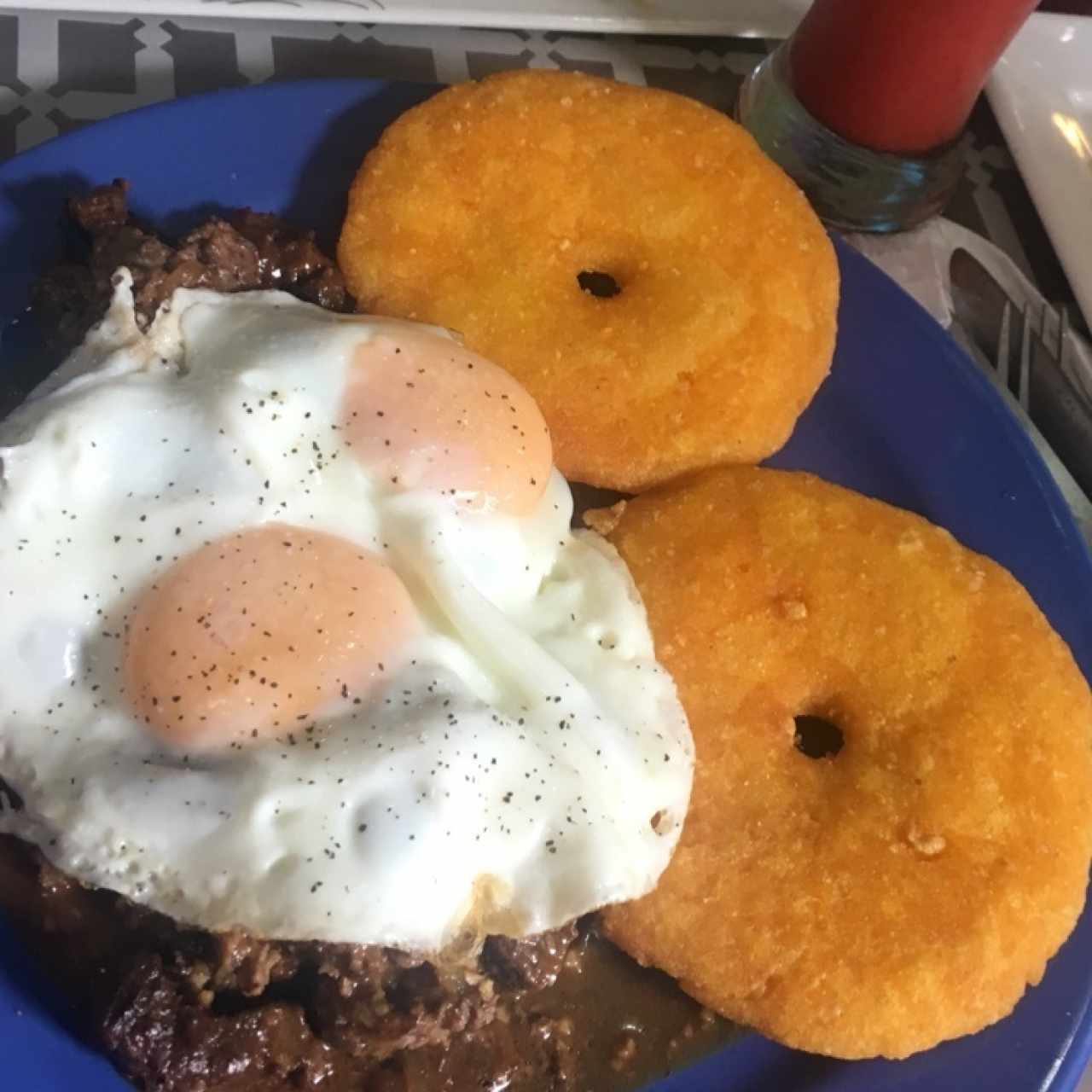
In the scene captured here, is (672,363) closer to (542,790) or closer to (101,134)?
(542,790)

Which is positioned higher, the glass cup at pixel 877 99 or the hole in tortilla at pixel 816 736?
the glass cup at pixel 877 99

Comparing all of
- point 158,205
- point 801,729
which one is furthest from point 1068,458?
point 158,205

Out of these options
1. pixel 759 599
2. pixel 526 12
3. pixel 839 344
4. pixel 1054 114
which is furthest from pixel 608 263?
pixel 1054 114

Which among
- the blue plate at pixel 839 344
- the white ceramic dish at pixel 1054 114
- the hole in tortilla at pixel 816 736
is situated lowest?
the hole in tortilla at pixel 816 736

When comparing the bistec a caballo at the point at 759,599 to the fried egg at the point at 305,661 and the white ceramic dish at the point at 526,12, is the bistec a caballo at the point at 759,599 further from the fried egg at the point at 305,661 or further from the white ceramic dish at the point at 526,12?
the white ceramic dish at the point at 526,12

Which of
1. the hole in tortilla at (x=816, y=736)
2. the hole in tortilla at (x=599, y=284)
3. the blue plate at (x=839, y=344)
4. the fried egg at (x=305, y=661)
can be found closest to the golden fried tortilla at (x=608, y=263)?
the hole in tortilla at (x=599, y=284)
